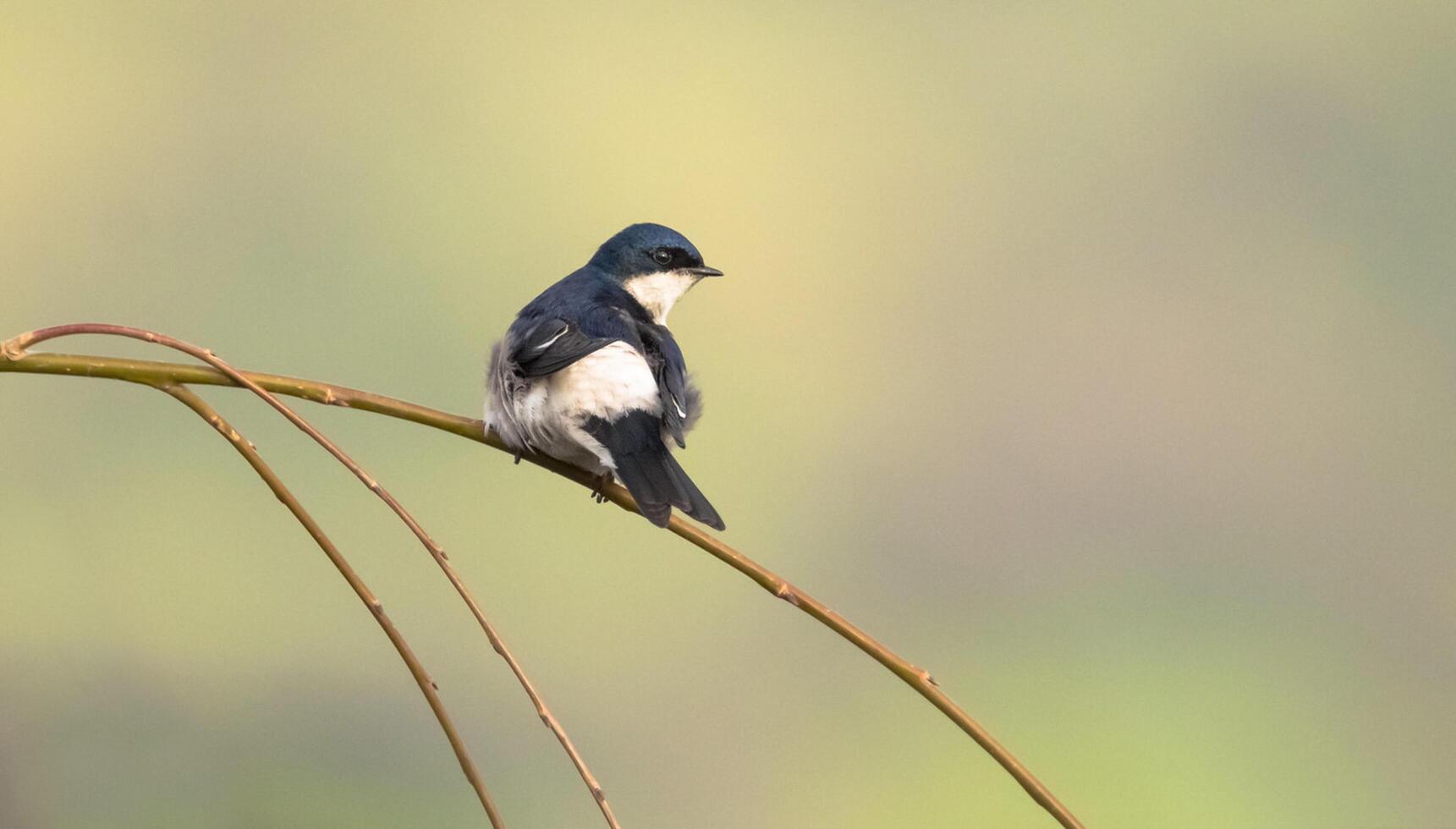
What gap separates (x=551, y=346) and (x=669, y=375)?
13cm

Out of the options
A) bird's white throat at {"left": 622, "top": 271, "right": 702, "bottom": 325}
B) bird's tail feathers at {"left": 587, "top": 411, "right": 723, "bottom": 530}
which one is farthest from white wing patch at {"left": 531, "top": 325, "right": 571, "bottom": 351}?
bird's white throat at {"left": 622, "top": 271, "right": 702, "bottom": 325}

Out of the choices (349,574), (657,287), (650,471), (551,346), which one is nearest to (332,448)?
(349,574)

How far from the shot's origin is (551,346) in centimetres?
127

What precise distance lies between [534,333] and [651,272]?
0.29m

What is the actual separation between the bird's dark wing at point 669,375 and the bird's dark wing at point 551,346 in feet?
0.21

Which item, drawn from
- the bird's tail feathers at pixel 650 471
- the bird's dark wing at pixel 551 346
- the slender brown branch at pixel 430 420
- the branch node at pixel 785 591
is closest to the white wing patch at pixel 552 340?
the bird's dark wing at pixel 551 346

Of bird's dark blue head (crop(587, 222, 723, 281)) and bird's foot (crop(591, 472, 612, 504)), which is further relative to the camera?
bird's dark blue head (crop(587, 222, 723, 281))

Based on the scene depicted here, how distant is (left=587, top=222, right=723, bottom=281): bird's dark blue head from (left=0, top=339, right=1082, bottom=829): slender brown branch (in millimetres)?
738

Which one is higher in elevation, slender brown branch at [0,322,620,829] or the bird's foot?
the bird's foot

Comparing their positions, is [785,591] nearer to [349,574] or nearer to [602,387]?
[349,574]

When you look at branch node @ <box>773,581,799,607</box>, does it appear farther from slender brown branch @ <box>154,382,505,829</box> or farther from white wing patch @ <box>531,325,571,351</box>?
white wing patch @ <box>531,325,571,351</box>

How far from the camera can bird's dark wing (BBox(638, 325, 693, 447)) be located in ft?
4.14

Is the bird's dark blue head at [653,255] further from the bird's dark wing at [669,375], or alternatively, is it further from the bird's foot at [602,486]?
the bird's foot at [602,486]

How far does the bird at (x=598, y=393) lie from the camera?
1170 millimetres
